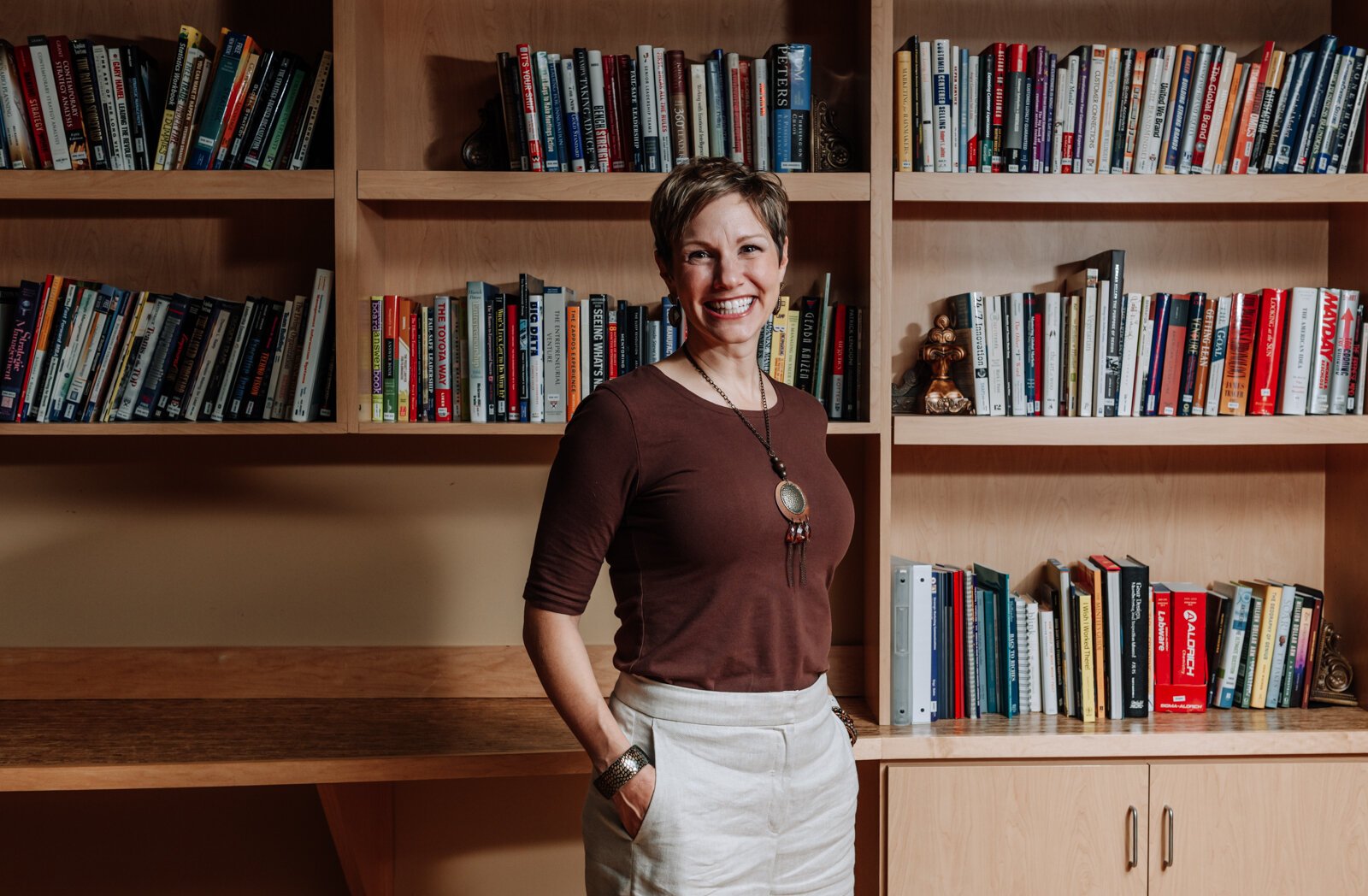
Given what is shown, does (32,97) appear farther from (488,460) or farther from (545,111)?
(488,460)

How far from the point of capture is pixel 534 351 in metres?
1.87

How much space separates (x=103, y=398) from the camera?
187 centimetres

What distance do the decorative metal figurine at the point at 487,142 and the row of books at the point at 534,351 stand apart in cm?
25

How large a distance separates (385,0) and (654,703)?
5.05 feet

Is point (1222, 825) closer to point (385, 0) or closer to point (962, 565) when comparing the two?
point (962, 565)

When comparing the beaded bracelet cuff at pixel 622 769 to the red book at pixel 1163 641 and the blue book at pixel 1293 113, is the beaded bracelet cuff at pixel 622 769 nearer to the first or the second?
the red book at pixel 1163 641

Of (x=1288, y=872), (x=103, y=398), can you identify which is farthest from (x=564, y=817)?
(x=1288, y=872)

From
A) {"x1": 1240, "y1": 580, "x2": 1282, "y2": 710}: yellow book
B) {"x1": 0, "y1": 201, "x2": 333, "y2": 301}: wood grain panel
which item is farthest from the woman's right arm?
{"x1": 1240, "y1": 580, "x2": 1282, "y2": 710}: yellow book

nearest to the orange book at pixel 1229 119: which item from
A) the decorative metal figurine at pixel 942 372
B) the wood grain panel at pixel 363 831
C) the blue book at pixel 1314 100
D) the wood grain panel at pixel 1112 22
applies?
the blue book at pixel 1314 100

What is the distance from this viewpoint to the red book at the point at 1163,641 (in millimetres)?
1948

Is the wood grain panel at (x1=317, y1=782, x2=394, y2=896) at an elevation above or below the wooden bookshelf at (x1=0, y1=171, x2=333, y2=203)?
below

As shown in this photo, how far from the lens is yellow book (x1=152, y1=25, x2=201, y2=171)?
180cm

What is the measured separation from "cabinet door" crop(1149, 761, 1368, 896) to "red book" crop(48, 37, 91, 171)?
7.32 feet

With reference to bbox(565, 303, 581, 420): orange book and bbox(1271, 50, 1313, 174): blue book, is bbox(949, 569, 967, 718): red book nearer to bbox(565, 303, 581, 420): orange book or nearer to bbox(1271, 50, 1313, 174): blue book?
bbox(565, 303, 581, 420): orange book
